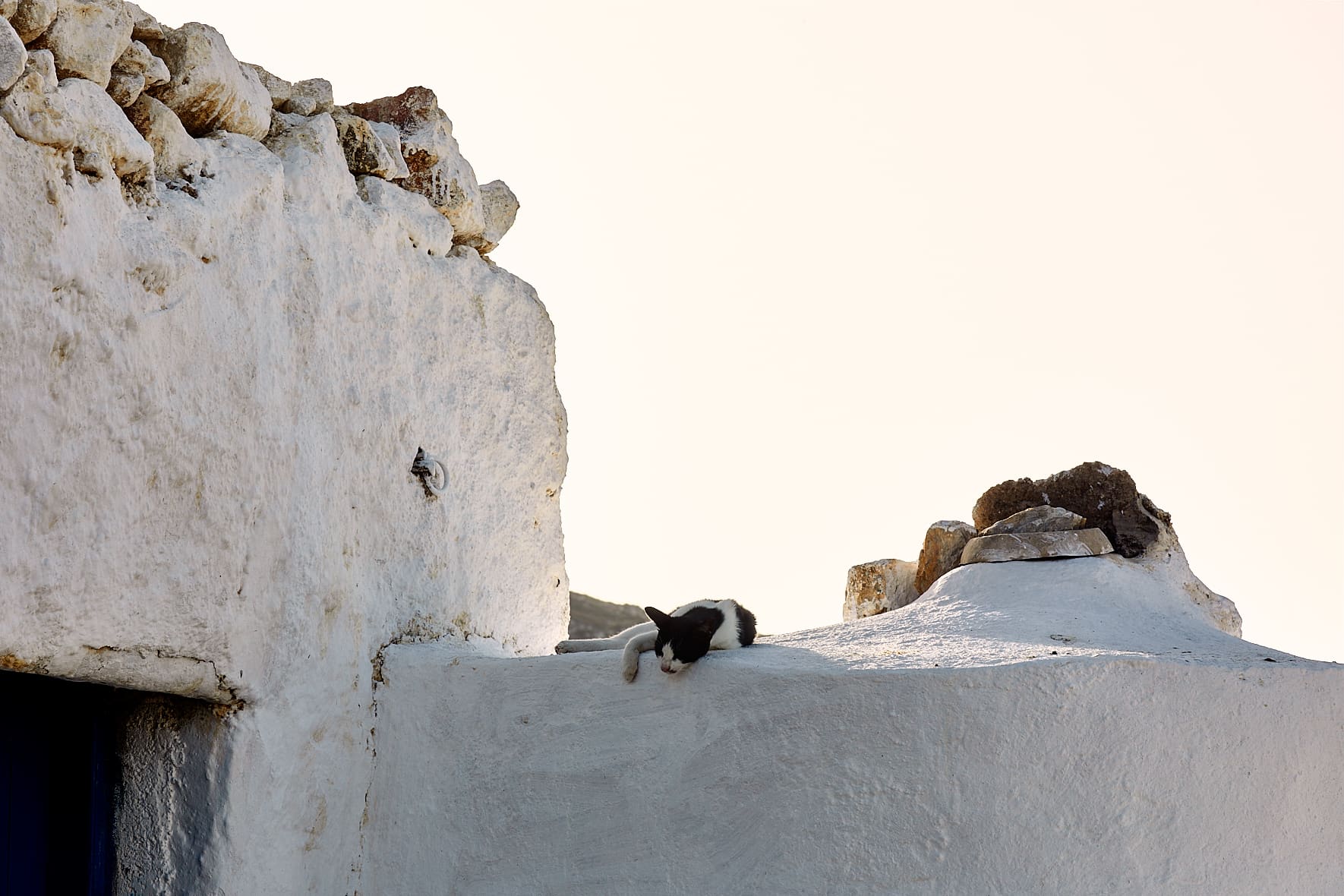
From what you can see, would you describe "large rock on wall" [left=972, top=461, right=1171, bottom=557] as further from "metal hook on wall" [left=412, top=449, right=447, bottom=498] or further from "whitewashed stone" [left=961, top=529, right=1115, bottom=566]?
"metal hook on wall" [left=412, top=449, right=447, bottom=498]

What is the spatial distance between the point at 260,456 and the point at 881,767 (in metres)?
2.02

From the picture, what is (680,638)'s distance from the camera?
3.76 m

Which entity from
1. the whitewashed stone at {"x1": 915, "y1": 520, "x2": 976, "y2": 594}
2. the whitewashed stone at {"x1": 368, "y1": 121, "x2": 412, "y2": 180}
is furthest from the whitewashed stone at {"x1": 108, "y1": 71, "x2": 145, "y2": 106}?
the whitewashed stone at {"x1": 915, "y1": 520, "x2": 976, "y2": 594}

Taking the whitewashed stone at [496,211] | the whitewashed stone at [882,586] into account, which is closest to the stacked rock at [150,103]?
the whitewashed stone at [496,211]

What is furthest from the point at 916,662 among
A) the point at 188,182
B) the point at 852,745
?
the point at 188,182

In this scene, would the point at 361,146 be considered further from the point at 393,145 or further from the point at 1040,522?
the point at 1040,522

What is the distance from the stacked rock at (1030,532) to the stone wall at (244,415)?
1569mm

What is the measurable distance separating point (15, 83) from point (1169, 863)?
3570mm

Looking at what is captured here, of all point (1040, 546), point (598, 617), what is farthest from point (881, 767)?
point (598, 617)

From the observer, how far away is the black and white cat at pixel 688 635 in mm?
3732

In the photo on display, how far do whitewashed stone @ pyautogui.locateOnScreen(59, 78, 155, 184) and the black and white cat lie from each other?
1.91 m

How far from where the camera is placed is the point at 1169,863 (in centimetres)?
343

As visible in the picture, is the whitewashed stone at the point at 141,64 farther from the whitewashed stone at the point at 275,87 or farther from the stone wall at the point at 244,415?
the whitewashed stone at the point at 275,87

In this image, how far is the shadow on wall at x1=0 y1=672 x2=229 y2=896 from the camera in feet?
11.5
